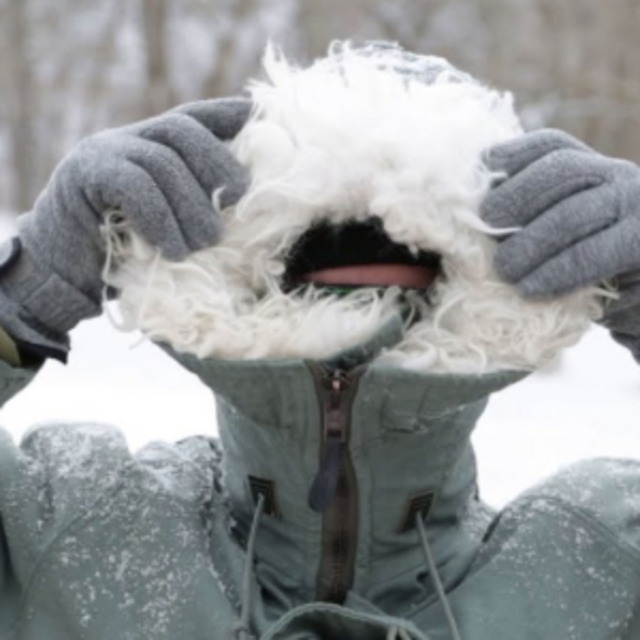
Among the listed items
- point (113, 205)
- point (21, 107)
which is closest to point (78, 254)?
point (113, 205)

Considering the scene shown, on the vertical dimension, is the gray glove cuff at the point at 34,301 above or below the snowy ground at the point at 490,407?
above

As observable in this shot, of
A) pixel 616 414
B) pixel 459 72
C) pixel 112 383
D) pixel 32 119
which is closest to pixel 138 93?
pixel 32 119

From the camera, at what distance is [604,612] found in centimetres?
108

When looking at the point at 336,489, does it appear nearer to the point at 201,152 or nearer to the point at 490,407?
the point at 201,152

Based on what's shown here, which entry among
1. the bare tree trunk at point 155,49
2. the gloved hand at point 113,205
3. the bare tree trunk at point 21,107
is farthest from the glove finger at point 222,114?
the bare tree trunk at point 21,107

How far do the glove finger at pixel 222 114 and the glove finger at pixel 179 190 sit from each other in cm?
5

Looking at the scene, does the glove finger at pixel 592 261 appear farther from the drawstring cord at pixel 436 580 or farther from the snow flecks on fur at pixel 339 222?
the drawstring cord at pixel 436 580

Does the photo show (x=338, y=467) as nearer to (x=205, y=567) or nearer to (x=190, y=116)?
(x=205, y=567)

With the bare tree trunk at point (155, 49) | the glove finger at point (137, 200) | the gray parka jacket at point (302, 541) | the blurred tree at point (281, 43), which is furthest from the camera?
the bare tree trunk at point (155, 49)

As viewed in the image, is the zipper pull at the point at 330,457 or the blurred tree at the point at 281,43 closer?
the zipper pull at the point at 330,457

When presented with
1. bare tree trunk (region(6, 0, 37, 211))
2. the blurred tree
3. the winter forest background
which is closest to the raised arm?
the winter forest background

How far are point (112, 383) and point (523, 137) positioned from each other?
4338 millimetres

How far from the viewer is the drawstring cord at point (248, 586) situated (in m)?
1.03

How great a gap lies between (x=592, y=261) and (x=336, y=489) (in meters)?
0.27
